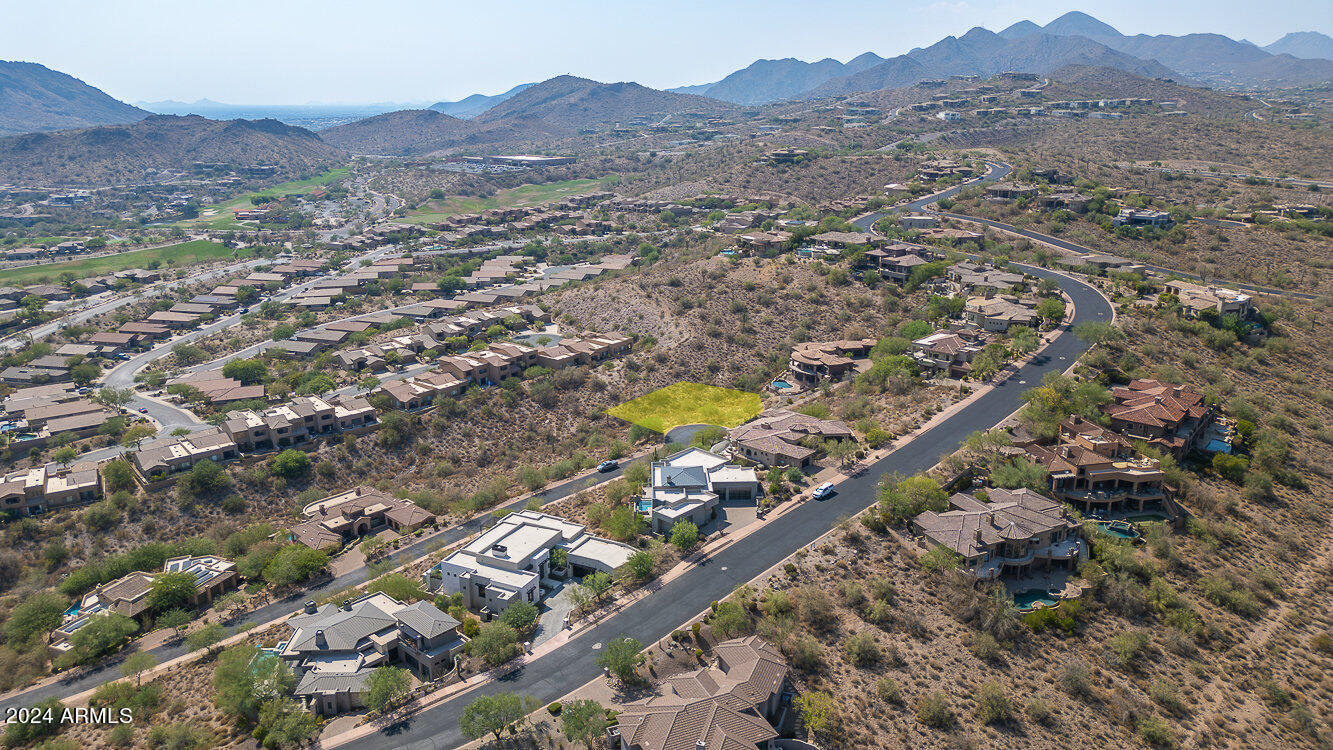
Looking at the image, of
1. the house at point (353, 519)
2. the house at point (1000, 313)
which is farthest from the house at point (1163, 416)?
the house at point (353, 519)

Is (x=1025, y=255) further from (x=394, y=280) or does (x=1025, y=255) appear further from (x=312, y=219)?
(x=312, y=219)

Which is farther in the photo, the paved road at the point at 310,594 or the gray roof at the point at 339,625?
the paved road at the point at 310,594

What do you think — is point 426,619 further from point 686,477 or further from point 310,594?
point 686,477

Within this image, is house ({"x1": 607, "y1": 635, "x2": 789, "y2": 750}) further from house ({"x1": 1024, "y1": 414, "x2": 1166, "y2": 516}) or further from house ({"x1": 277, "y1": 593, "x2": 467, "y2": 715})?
house ({"x1": 1024, "y1": 414, "x2": 1166, "y2": 516})

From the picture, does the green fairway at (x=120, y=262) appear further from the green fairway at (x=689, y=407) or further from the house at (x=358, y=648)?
the house at (x=358, y=648)

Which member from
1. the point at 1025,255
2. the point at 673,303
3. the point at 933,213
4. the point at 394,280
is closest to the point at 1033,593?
the point at 673,303

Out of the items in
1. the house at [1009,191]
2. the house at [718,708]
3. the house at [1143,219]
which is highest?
the house at [1009,191]

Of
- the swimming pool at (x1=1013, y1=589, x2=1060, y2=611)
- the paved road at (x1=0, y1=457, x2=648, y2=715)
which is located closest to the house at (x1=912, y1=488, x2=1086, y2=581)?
the swimming pool at (x1=1013, y1=589, x2=1060, y2=611)
